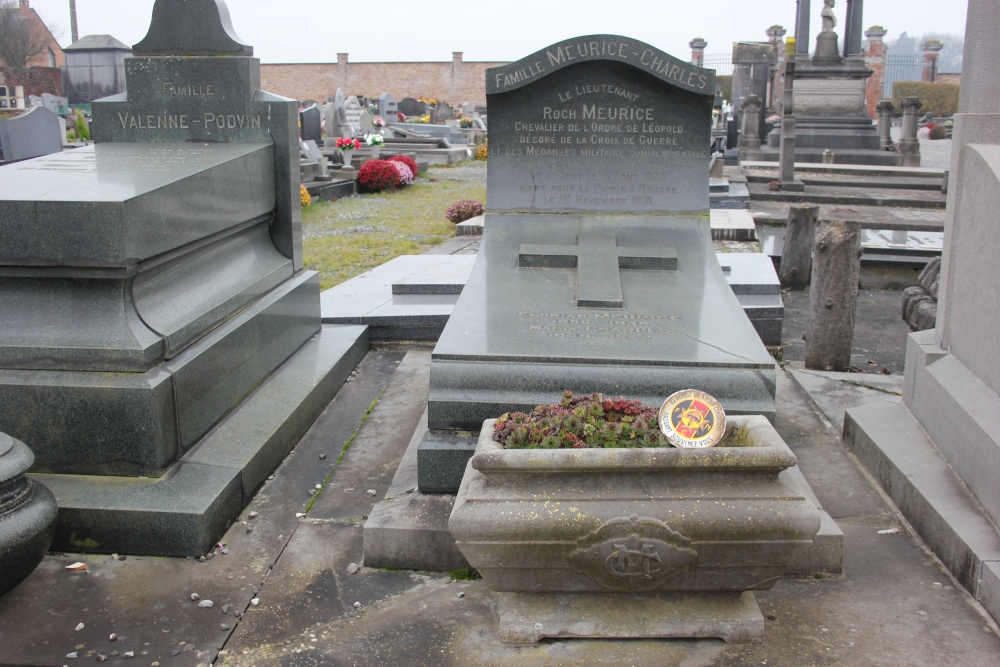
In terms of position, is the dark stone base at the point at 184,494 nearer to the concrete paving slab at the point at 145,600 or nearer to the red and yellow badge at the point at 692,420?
the concrete paving slab at the point at 145,600

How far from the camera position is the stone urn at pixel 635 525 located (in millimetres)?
2584

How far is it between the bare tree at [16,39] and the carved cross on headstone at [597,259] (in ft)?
141

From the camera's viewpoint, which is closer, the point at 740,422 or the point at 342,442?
the point at 740,422

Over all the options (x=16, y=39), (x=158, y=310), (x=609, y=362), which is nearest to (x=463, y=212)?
(x=158, y=310)

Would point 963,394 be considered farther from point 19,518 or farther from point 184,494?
point 19,518

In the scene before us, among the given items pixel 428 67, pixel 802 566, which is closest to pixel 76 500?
pixel 802 566

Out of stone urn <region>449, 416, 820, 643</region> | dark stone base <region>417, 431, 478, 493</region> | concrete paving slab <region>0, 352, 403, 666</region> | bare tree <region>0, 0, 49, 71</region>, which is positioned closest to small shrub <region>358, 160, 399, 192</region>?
concrete paving slab <region>0, 352, 403, 666</region>

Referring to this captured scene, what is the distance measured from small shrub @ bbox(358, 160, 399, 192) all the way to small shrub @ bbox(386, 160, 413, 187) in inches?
4.7

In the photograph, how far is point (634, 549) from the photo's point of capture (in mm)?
2588

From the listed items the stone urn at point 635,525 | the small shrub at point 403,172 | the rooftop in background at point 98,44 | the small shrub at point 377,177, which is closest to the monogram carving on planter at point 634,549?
the stone urn at point 635,525

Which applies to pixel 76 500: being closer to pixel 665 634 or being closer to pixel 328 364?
pixel 328 364

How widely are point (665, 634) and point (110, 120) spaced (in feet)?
13.4

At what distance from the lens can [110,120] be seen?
16.2ft

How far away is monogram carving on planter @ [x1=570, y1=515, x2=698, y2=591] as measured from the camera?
8.48 ft
